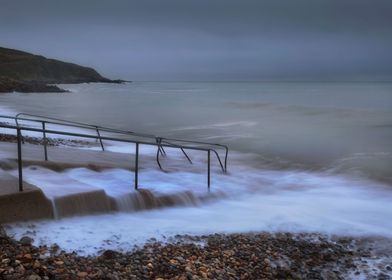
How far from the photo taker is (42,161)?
27.2ft

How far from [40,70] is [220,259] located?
13877 cm

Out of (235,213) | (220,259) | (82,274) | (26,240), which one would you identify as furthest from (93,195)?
(235,213)

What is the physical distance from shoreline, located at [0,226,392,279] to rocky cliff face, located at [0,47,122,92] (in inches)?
3673

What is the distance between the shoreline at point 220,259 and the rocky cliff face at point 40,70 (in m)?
93.3

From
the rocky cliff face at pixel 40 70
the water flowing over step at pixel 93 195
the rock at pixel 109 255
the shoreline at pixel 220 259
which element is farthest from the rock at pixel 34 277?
the rocky cliff face at pixel 40 70

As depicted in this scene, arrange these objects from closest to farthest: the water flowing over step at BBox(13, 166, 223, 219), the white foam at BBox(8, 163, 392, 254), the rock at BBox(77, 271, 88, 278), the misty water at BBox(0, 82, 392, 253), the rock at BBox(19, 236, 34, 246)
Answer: the rock at BBox(77, 271, 88, 278), the rock at BBox(19, 236, 34, 246), the white foam at BBox(8, 163, 392, 254), the misty water at BBox(0, 82, 392, 253), the water flowing over step at BBox(13, 166, 223, 219)

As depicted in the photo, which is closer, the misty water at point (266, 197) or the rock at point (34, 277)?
the rock at point (34, 277)

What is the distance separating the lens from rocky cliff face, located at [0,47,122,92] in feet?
387

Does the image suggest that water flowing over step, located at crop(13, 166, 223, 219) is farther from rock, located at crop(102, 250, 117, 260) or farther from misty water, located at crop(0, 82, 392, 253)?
rock, located at crop(102, 250, 117, 260)

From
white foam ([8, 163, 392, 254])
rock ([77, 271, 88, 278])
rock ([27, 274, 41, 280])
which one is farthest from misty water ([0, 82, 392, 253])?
rock ([27, 274, 41, 280])

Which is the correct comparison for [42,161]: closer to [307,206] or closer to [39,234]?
[39,234]

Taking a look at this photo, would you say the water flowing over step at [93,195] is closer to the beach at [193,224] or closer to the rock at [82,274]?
the beach at [193,224]

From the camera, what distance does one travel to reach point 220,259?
17.7 ft

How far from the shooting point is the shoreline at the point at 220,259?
4.37m
